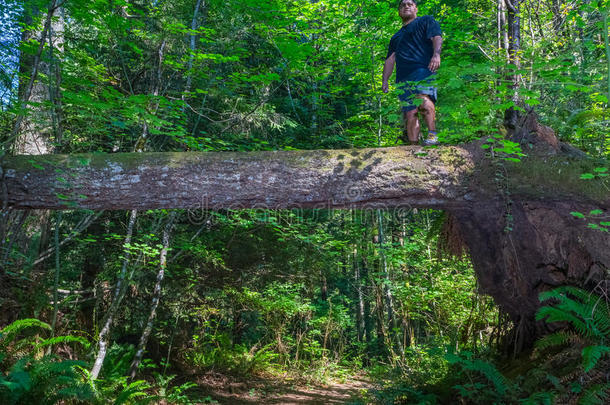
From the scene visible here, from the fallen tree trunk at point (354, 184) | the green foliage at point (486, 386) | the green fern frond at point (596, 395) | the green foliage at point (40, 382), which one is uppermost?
the fallen tree trunk at point (354, 184)

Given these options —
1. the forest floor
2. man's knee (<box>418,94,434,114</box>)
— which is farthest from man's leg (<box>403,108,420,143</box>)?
the forest floor

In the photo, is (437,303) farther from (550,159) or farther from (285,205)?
Result: (285,205)

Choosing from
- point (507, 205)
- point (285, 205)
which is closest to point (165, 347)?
point (285, 205)

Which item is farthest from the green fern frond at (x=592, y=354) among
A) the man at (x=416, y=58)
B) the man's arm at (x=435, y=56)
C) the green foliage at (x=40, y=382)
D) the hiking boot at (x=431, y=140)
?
the green foliage at (x=40, y=382)

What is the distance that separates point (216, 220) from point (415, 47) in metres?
4.58

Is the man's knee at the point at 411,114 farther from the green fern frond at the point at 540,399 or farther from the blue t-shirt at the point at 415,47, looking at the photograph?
the green fern frond at the point at 540,399

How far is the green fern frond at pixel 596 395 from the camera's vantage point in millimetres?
2689

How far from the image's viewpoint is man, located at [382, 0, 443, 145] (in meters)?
3.99

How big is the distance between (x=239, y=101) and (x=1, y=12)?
3969 millimetres

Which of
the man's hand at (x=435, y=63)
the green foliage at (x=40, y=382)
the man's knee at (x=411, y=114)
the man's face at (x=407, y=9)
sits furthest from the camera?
the man's face at (x=407, y=9)

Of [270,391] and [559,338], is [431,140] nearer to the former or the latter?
[559,338]

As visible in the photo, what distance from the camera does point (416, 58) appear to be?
168 inches

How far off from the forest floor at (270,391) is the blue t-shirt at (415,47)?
610 centimetres

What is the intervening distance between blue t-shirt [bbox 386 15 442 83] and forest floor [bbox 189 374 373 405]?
20.0 ft
